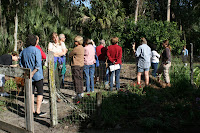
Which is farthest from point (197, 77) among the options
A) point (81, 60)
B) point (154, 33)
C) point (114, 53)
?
point (154, 33)

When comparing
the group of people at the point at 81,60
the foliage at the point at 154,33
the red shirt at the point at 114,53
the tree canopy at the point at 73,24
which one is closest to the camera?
the group of people at the point at 81,60

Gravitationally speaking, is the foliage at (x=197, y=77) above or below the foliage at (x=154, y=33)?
below

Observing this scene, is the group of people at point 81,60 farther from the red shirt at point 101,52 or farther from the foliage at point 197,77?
the foliage at point 197,77

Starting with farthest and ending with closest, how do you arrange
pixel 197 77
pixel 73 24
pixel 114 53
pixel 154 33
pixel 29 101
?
1. pixel 73 24
2. pixel 154 33
3. pixel 197 77
4. pixel 114 53
5. pixel 29 101

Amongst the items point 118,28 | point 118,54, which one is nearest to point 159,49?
point 118,28

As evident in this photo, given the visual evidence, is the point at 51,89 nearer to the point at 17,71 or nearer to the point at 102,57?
the point at 17,71

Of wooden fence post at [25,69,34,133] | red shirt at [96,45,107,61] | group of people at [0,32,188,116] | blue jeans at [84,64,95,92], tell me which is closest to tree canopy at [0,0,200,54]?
red shirt at [96,45,107,61]

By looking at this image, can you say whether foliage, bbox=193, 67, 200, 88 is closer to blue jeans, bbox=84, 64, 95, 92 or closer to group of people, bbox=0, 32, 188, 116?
group of people, bbox=0, 32, 188, 116

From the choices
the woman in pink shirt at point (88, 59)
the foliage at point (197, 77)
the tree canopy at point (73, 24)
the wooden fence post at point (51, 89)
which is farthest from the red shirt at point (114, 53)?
the tree canopy at point (73, 24)

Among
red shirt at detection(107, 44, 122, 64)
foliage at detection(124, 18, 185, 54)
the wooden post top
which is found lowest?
the wooden post top

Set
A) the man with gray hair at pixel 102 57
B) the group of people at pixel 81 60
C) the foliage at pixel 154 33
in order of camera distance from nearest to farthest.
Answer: the group of people at pixel 81 60
the man with gray hair at pixel 102 57
the foliage at pixel 154 33

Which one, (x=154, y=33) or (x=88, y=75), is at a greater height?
(x=154, y=33)

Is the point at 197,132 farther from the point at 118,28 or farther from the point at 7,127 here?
the point at 118,28

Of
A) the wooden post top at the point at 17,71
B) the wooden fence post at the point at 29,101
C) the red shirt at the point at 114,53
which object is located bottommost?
the wooden fence post at the point at 29,101
